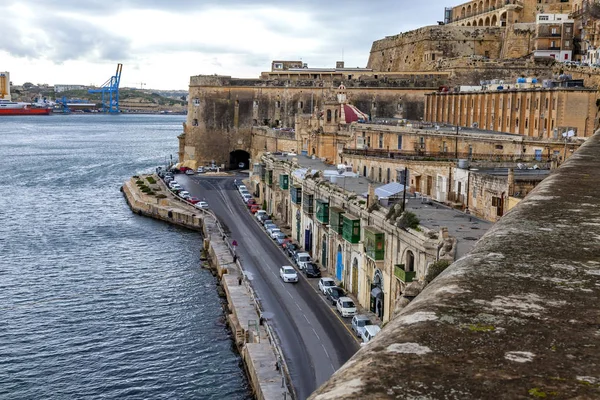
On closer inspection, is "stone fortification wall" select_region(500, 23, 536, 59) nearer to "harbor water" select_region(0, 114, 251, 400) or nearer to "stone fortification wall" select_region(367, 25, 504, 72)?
"stone fortification wall" select_region(367, 25, 504, 72)

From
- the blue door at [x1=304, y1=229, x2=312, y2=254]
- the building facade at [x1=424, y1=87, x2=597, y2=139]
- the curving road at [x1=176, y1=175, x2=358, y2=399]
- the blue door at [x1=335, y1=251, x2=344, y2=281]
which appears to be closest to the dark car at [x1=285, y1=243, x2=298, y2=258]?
the curving road at [x1=176, y1=175, x2=358, y2=399]

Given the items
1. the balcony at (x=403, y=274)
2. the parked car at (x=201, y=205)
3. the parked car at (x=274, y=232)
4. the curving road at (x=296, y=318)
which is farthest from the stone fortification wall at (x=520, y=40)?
the balcony at (x=403, y=274)

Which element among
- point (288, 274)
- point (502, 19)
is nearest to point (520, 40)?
point (502, 19)

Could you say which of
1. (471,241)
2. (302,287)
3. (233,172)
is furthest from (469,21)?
(471,241)

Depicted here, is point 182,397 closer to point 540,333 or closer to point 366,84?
point 540,333

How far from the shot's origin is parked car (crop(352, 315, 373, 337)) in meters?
22.9

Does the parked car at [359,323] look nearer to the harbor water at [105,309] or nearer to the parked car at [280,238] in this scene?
the harbor water at [105,309]

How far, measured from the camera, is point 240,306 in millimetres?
27141

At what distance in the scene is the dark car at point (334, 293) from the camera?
26.8 m

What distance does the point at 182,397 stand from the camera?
21328mm

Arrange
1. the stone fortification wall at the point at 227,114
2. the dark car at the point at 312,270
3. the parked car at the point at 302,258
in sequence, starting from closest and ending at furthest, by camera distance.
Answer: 1. the dark car at the point at 312,270
2. the parked car at the point at 302,258
3. the stone fortification wall at the point at 227,114

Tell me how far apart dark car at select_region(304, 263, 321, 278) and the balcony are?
832 centimetres

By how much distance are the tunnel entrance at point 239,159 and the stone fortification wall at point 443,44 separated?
19.0m

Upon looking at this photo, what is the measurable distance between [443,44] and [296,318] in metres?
51.9
